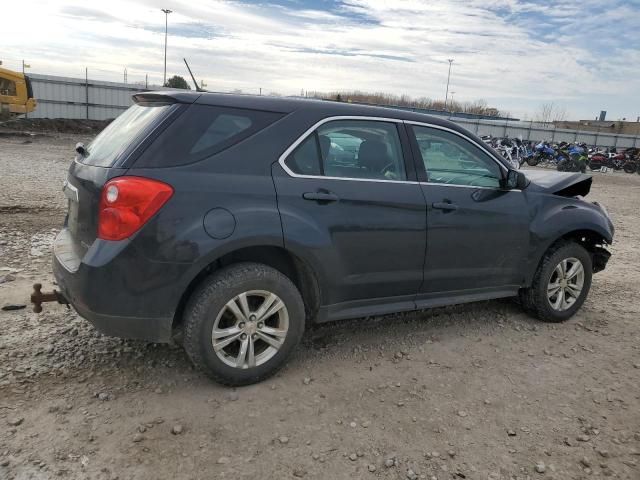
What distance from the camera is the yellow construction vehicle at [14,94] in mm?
24248

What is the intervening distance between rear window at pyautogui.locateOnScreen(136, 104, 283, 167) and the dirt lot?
56.8 inches

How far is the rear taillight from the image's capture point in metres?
2.83

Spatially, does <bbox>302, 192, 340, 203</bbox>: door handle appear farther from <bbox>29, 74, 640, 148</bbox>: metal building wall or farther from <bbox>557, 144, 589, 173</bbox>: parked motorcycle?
<bbox>29, 74, 640, 148</bbox>: metal building wall

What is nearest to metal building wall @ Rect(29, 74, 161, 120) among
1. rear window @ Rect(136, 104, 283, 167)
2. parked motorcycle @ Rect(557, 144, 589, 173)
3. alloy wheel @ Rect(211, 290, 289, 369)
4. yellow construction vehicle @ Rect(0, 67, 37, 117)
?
yellow construction vehicle @ Rect(0, 67, 37, 117)

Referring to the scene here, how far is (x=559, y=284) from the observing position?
4652mm

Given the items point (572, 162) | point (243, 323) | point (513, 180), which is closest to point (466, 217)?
point (513, 180)

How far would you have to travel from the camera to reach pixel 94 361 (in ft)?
11.5

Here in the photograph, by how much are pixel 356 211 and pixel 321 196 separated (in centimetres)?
29

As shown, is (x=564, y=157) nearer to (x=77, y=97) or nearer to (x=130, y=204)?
(x=130, y=204)

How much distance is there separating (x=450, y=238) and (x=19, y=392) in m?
3.03

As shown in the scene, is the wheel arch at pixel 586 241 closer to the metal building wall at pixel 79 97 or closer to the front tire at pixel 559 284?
the front tire at pixel 559 284

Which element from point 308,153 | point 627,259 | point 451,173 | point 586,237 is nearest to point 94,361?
point 308,153

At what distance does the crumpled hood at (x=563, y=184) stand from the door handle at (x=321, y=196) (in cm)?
200

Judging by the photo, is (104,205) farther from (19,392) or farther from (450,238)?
(450,238)
